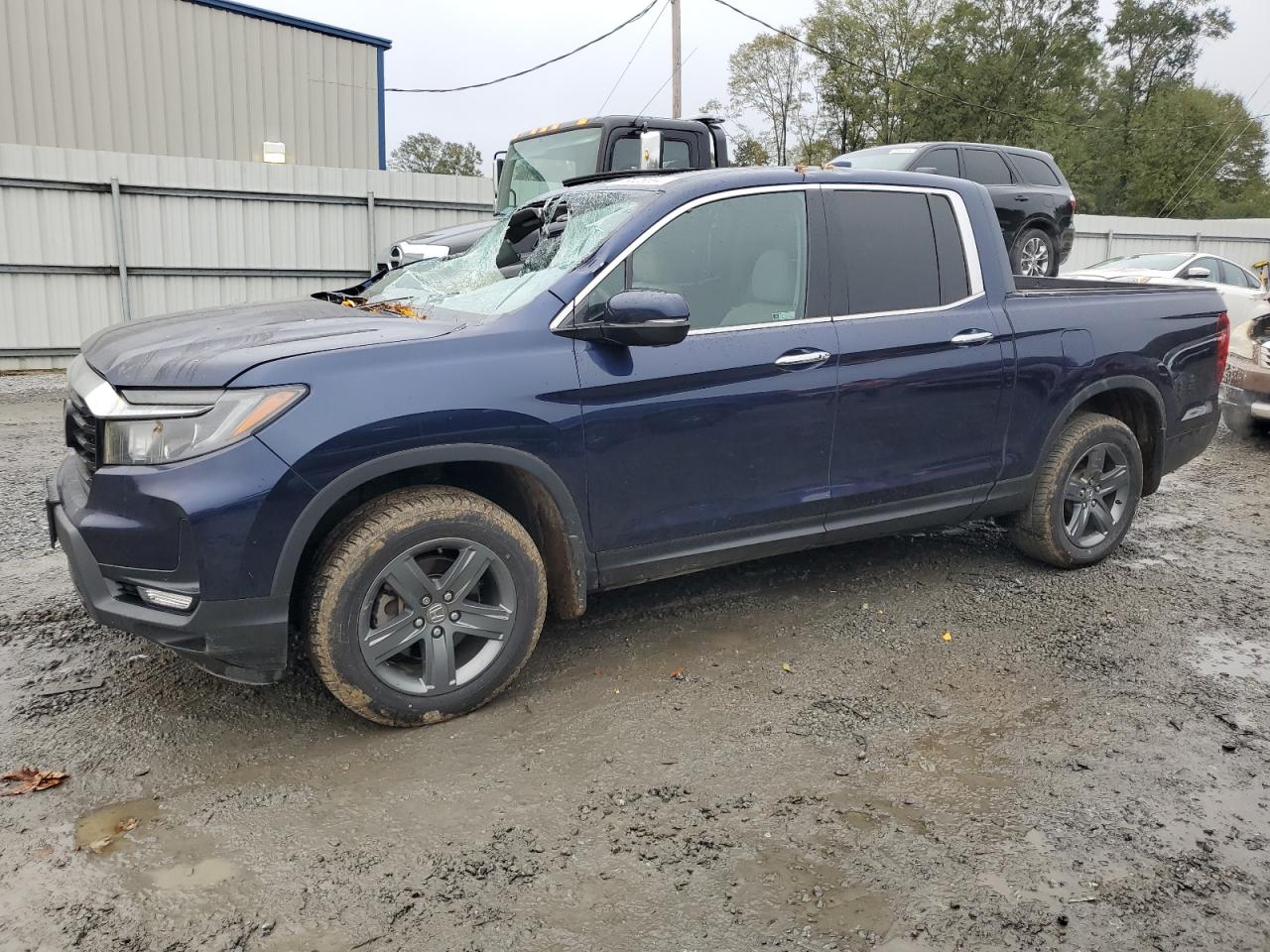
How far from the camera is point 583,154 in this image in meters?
9.27

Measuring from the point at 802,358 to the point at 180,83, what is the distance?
16.8 m

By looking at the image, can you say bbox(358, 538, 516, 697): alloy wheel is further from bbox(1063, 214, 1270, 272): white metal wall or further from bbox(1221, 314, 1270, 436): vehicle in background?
bbox(1063, 214, 1270, 272): white metal wall

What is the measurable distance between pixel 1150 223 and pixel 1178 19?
1688 inches

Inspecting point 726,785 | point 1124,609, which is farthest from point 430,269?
point 1124,609

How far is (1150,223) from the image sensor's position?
21781 mm

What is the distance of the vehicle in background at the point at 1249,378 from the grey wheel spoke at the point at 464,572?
24.0 ft

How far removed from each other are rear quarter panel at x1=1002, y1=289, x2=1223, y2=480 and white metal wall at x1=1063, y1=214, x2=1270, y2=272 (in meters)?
15.8

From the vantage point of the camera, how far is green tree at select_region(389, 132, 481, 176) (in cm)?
6050

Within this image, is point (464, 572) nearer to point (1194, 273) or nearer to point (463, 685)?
point (463, 685)

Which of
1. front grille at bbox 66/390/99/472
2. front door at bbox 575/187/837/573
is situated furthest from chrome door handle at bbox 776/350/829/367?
front grille at bbox 66/390/99/472

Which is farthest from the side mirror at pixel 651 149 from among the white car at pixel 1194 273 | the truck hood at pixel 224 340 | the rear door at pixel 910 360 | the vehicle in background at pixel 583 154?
the white car at pixel 1194 273

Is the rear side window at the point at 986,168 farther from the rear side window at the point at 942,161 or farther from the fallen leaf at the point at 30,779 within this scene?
the fallen leaf at the point at 30,779

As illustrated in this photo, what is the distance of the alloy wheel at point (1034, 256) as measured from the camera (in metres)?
11.4

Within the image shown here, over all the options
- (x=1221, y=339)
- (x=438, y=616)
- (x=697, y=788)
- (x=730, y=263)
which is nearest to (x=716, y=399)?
(x=730, y=263)
